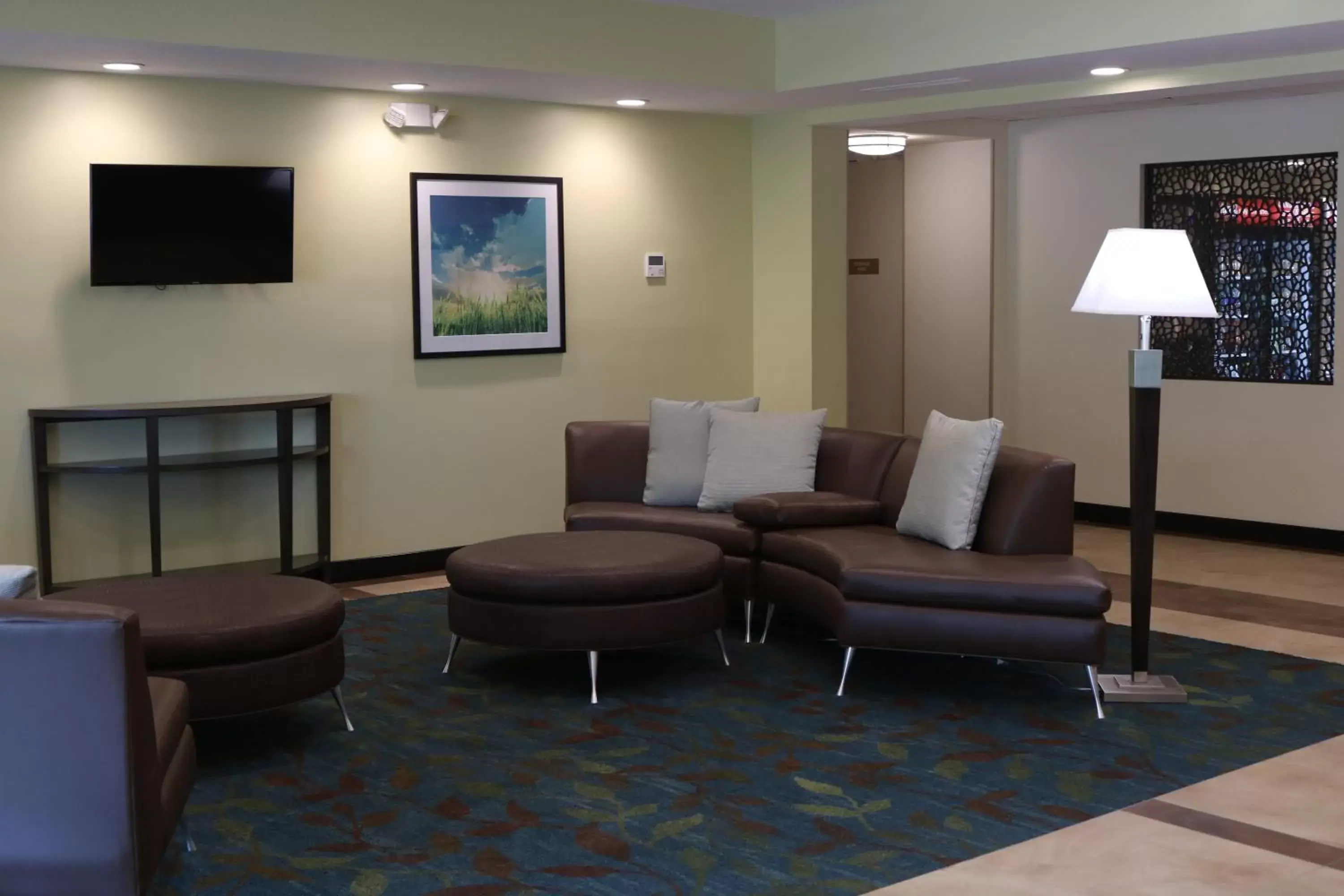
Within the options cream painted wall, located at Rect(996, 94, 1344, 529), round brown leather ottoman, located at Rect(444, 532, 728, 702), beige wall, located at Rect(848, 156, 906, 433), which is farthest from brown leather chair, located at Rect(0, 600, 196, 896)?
beige wall, located at Rect(848, 156, 906, 433)

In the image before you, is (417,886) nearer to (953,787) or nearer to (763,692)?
(953,787)

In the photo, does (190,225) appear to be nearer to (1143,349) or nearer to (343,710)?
(343,710)

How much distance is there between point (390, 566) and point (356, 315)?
4.31 feet

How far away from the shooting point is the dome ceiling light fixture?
892cm

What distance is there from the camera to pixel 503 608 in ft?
17.6

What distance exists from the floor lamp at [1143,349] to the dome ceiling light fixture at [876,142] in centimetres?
377

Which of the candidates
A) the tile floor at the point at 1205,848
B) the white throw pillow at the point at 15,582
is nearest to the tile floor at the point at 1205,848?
the tile floor at the point at 1205,848

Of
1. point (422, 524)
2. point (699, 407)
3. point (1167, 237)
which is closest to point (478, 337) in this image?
point (422, 524)

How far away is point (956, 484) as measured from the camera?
5.59 meters

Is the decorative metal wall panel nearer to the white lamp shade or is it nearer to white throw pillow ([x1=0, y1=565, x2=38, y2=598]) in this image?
the white lamp shade

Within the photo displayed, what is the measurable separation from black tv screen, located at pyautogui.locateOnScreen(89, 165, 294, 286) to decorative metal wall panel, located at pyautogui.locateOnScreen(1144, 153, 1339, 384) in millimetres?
4948

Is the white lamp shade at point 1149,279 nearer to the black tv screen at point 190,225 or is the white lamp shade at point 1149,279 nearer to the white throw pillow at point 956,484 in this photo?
the white throw pillow at point 956,484

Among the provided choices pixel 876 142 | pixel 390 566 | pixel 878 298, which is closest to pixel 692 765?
pixel 390 566

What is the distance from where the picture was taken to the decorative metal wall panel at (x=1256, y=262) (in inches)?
319
